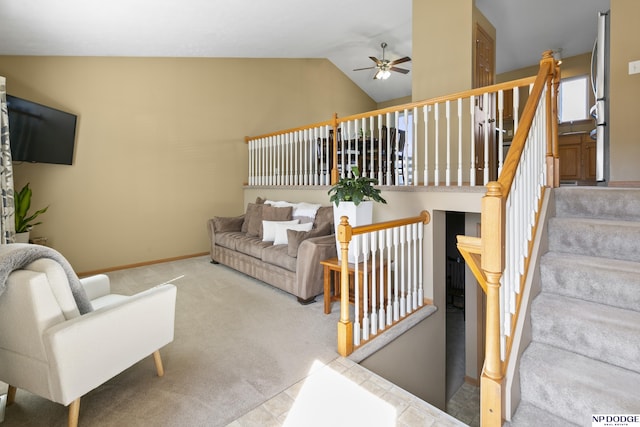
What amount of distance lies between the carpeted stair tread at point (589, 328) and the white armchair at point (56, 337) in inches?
88.4

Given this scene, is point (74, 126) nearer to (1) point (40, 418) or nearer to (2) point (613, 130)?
(1) point (40, 418)

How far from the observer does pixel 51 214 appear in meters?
4.16

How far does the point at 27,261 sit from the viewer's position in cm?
154

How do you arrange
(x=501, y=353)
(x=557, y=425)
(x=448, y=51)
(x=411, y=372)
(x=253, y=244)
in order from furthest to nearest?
(x=448, y=51) < (x=253, y=244) < (x=411, y=372) < (x=501, y=353) < (x=557, y=425)

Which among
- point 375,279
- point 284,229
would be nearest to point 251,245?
point 284,229

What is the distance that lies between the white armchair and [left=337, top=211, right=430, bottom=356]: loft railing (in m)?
1.29

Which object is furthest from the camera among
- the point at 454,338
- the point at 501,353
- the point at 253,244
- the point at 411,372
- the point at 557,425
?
the point at 454,338

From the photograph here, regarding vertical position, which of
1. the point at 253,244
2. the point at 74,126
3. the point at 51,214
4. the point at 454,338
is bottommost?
the point at 454,338

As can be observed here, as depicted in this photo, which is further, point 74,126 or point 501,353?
point 74,126

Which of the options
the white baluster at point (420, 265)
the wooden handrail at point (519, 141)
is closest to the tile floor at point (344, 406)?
the wooden handrail at point (519, 141)

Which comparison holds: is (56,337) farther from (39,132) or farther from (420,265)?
(39,132)

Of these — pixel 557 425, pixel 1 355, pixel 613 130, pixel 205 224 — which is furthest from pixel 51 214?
pixel 613 130

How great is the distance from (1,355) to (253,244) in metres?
2.53

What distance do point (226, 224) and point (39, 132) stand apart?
2387 millimetres
